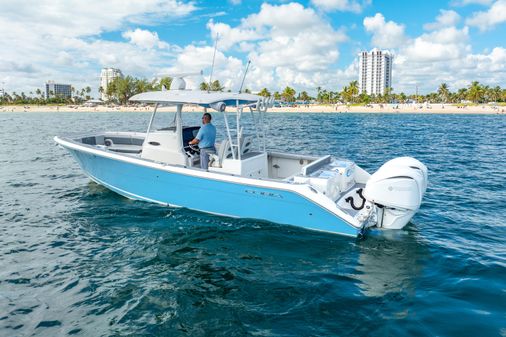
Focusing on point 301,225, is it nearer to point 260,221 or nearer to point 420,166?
point 260,221

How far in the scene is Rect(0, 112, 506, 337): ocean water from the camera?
5.41m

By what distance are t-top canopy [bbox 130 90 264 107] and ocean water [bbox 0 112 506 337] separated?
283 cm

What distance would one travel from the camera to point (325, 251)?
7.80 meters

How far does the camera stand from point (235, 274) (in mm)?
6918

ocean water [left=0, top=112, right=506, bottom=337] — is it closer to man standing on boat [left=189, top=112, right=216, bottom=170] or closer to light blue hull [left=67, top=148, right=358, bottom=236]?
light blue hull [left=67, top=148, right=358, bottom=236]

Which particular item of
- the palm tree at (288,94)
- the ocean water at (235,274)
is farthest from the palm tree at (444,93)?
the ocean water at (235,274)

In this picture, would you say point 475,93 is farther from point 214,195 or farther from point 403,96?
point 214,195

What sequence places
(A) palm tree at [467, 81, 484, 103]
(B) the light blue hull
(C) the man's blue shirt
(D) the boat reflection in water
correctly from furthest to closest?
(A) palm tree at [467, 81, 484, 103] < (C) the man's blue shirt < (B) the light blue hull < (D) the boat reflection in water

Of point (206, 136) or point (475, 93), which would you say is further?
point (475, 93)

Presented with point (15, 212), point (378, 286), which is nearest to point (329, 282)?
point (378, 286)

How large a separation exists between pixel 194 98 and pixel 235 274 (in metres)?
4.37

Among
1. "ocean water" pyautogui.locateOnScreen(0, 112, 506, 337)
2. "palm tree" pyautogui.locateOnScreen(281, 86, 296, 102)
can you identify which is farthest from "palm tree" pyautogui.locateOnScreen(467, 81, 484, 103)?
"ocean water" pyautogui.locateOnScreen(0, 112, 506, 337)

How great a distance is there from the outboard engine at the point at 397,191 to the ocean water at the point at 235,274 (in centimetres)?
49

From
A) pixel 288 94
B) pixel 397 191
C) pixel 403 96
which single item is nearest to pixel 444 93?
pixel 403 96
